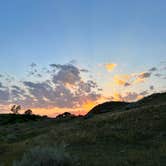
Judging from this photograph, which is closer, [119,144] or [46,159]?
[46,159]

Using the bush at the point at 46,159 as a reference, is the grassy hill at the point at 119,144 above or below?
above

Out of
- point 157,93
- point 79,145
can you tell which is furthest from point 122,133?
point 157,93

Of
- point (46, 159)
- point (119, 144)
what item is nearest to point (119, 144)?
point (119, 144)

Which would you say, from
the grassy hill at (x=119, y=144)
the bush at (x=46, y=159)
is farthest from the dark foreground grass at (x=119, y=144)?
the bush at (x=46, y=159)

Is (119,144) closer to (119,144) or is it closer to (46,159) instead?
(119,144)

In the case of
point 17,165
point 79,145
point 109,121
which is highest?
point 109,121

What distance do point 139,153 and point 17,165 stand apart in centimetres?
849

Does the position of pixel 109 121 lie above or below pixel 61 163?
above

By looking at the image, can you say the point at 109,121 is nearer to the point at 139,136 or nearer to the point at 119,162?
the point at 139,136

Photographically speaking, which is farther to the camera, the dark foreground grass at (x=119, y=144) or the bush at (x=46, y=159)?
the dark foreground grass at (x=119, y=144)

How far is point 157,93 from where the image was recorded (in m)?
73.9

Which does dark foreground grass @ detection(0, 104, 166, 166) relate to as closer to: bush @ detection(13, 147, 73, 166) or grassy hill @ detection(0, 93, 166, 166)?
grassy hill @ detection(0, 93, 166, 166)

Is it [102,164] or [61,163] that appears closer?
[61,163]

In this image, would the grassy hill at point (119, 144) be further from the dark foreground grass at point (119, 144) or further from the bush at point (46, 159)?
the bush at point (46, 159)
